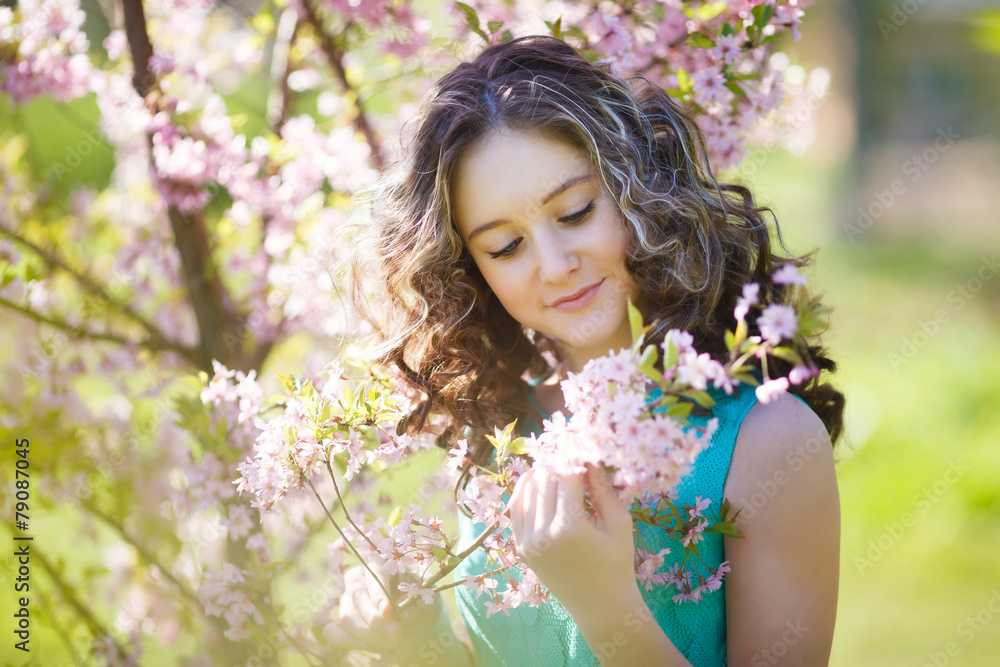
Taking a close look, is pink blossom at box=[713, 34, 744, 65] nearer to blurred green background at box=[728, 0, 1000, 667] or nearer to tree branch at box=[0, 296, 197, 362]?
blurred green background at box=[728, 0, 1000, 667]

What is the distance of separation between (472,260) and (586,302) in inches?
13.2

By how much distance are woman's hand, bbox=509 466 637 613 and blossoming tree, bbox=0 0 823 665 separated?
0.40 meters

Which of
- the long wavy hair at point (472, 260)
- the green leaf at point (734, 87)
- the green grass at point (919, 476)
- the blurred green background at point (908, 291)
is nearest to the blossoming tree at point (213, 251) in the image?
the green leaf at point (734, 87)

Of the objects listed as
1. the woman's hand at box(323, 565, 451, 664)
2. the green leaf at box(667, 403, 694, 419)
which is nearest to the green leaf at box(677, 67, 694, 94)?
the green leaf at box(667, 403, 694, 419)

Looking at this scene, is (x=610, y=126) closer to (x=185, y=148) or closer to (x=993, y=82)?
(x=185, y=148)

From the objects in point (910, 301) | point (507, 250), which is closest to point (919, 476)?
point (910, 301)

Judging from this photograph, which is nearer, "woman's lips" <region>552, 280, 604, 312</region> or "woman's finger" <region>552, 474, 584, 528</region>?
"woman's finger" <region>552, 474, 584, 528</region>

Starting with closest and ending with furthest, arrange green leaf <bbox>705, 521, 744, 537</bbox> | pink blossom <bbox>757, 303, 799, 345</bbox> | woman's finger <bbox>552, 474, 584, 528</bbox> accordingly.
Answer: pink blossom <bbox>757, 303, 799, 345</bbox> → woman's finger <bbox>552, 474, 584, 528</bbox> → green leaf <bbox>705, 521, 744, 537</bbox>

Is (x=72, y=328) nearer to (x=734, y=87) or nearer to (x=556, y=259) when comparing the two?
(x=556, y=259)

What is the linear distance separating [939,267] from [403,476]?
15.8 ft

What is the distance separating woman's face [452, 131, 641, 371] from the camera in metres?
1.28

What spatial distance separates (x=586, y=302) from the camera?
4.33 ft

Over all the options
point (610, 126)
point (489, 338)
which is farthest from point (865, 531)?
point (610, 126)

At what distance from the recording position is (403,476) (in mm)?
4234
